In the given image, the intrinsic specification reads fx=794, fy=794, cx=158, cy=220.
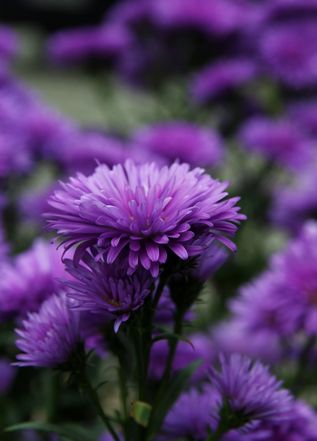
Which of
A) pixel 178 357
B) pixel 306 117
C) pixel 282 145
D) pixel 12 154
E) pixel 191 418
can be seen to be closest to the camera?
pixel 191 418

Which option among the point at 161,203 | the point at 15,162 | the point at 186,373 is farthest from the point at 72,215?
the point at 15,162

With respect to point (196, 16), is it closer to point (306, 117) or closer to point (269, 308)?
point (306, 117)

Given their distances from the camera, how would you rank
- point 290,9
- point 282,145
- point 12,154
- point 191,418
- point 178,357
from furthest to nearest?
point 290,9, point 282,145, point 12,154, point 178,357, point 191,418

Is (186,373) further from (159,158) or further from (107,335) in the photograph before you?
(159,158)

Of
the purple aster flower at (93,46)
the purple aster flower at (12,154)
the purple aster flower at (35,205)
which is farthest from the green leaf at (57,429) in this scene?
the purple aster flower at (93,46)

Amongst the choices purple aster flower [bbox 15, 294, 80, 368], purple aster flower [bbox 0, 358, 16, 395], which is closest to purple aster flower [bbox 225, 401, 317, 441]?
purple aster flower [bbox 15, 294, 80, 368]

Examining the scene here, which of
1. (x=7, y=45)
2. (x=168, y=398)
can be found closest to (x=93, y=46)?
(x=7, y=45)
